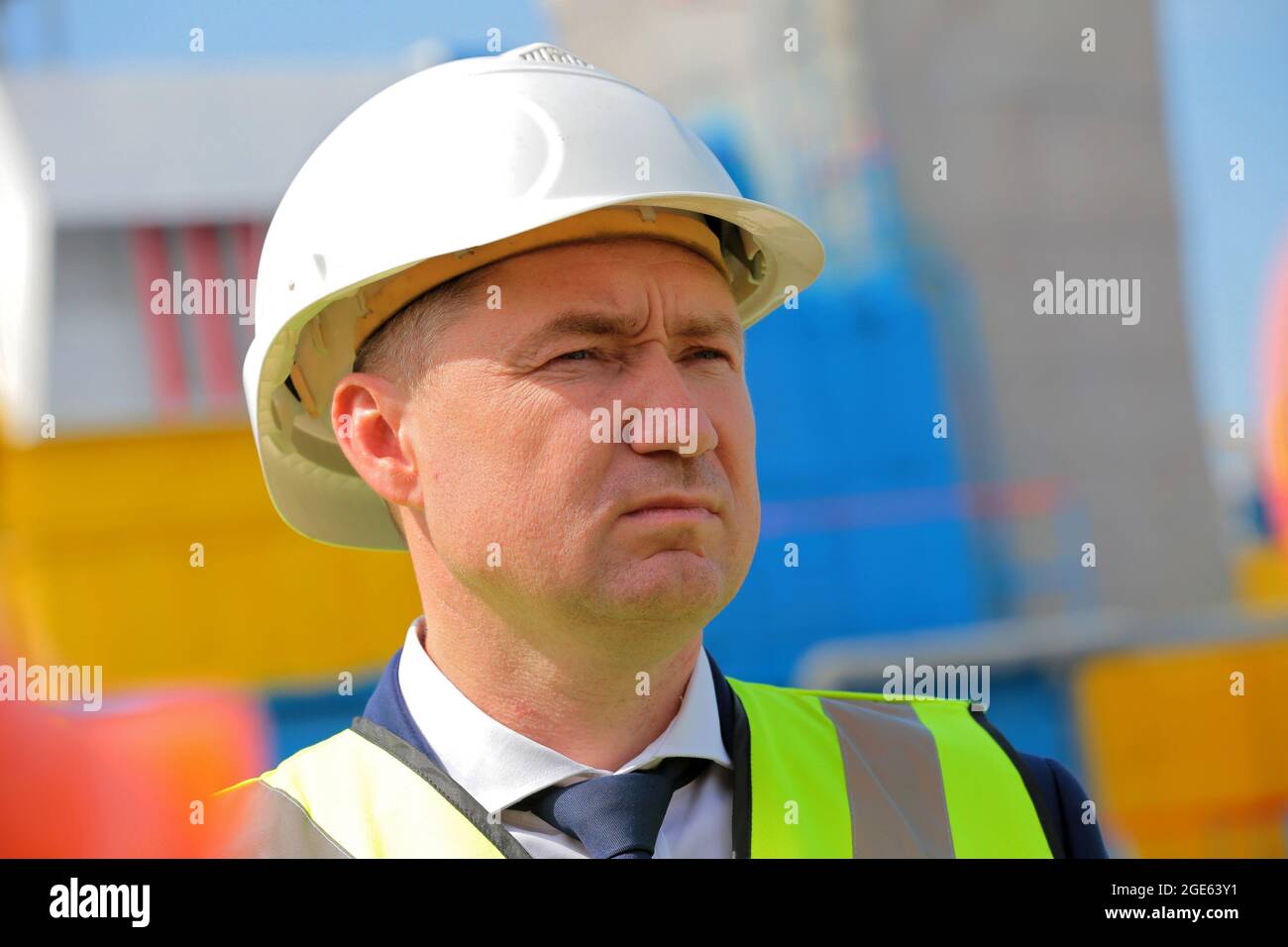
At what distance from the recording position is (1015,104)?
23.8ft

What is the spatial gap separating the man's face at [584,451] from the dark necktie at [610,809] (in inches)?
9.3

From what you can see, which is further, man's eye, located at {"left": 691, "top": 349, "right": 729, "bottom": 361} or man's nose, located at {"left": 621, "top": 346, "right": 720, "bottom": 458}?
man's eye, located at {"left": 691, "top": 349, "right": 729, "bottom": 361}

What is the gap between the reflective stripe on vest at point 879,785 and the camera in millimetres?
1818

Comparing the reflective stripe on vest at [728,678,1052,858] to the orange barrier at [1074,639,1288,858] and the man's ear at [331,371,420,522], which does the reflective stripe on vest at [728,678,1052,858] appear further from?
the orange barrier at [1074,639,1288,858]

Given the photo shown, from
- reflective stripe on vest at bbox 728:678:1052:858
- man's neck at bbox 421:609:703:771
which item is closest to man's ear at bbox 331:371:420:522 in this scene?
man's neck at bbox 421:609:703:771

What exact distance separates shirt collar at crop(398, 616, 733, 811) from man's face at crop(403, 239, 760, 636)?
0.52ft

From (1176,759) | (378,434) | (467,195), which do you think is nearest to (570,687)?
(378,434)

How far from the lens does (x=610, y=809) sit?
1701 millimetres

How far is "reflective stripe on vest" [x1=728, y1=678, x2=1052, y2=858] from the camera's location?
182 centimetres

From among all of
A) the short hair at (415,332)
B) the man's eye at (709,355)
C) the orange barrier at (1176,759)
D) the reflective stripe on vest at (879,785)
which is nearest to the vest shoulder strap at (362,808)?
the reflective stripe on vest at (879,785)

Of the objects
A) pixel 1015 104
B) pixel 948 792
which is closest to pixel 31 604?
pixel 948 792

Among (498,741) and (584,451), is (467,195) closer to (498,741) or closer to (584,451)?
(584,451)

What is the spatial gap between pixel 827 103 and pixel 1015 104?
1101 millimetres

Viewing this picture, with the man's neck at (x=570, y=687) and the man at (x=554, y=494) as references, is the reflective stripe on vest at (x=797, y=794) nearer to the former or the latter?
the man at (x=554, y=494)
